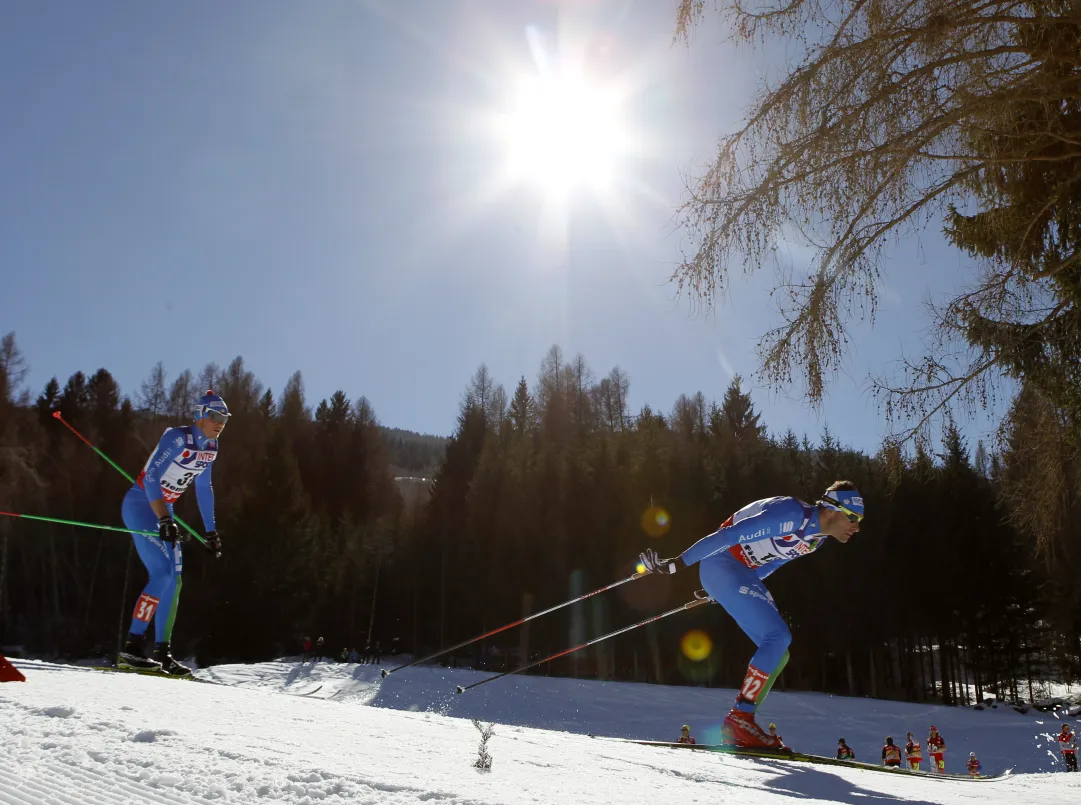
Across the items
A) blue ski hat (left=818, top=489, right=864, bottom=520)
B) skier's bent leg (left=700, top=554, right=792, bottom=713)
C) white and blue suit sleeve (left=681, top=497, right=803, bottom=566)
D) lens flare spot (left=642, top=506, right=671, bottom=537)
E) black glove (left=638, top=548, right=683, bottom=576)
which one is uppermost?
lens flare spot (left=642, top=506, right=671, bottom=537)

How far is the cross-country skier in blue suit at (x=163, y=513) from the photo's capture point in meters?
6.98

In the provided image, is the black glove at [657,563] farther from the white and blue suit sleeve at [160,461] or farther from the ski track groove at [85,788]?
the ski track groove at [85,788]

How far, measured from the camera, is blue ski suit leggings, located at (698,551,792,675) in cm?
581

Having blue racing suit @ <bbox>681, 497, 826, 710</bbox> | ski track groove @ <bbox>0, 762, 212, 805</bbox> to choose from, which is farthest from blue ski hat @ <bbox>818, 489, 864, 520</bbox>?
ski track groove @ <bbox>0, 762, 212, 805</bbox>

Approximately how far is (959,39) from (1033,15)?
0.52m

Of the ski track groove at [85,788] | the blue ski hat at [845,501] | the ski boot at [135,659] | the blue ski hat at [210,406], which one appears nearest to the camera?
the ski track groove at [85,788]

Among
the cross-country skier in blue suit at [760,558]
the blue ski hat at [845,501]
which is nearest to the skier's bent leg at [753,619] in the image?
the cross-country skier in blue suit at [760,558]

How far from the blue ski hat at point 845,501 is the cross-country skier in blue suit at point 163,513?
16.3 feet

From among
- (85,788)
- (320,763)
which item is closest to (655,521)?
(320,763)

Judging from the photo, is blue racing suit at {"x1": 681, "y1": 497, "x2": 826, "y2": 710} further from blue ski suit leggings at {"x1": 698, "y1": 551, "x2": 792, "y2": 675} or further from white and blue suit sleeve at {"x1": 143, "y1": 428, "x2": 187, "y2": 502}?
white and blue suit sleeve at {"x1": 143, "y1": 428, "x2": 187, "y2": 502}

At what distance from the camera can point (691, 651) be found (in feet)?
94.1

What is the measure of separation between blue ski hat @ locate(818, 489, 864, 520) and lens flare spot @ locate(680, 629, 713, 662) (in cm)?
2407

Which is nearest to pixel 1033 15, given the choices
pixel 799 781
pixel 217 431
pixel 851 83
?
pixel 851 83

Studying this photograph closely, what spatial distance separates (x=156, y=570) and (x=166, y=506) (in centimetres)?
59
